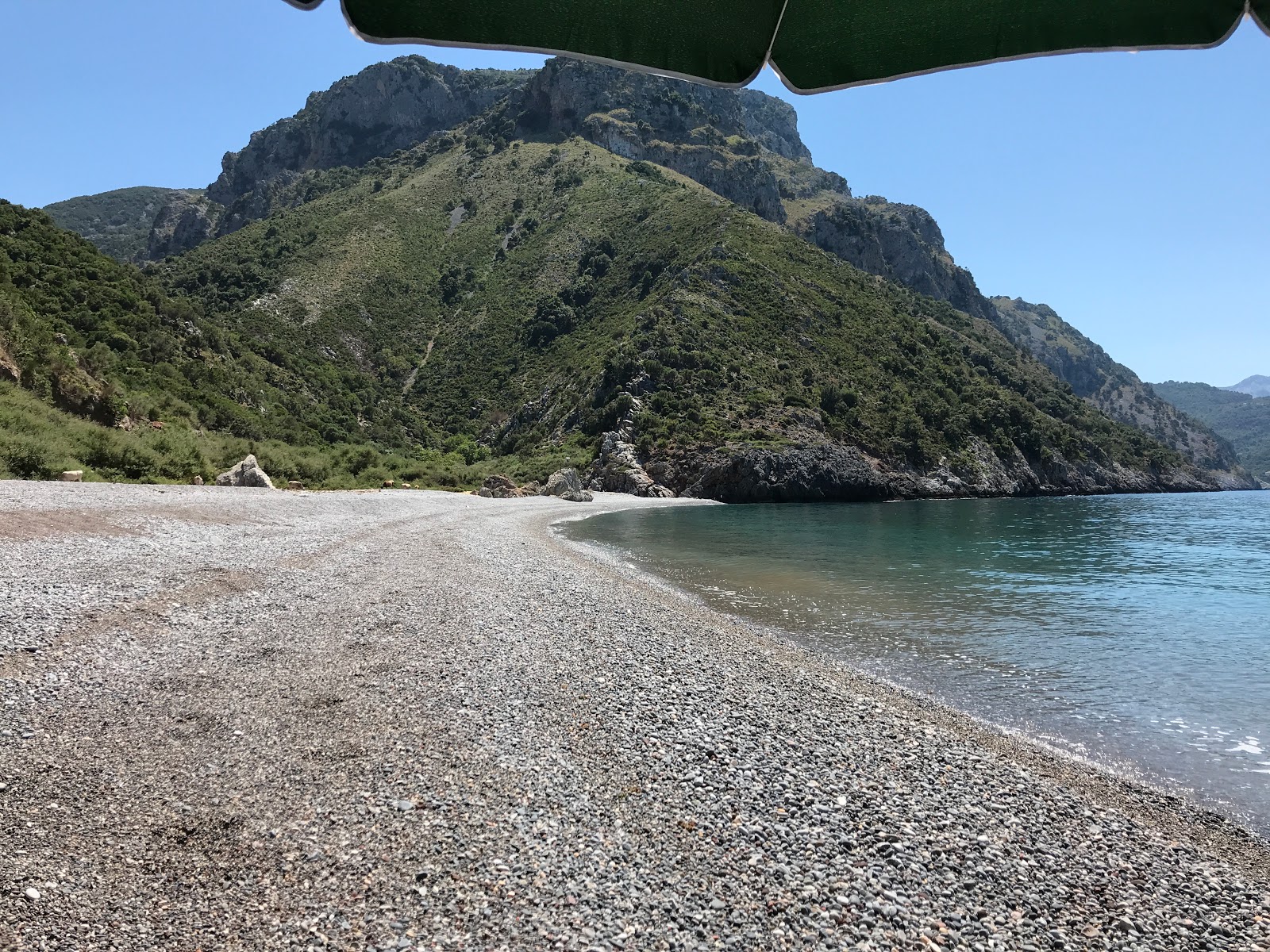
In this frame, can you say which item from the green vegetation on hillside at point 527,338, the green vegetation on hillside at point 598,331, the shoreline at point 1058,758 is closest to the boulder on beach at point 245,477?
the green vegetation on hillside at point 527,338

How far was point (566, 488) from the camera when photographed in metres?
52.0

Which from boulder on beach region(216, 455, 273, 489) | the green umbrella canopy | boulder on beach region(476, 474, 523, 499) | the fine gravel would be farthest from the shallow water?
boulder on beach region(476, 474, 523, 499)

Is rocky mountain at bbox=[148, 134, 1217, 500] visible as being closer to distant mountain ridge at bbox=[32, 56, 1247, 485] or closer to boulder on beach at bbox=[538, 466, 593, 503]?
boulder on beach at bbox=[538, 466, 593, 503]

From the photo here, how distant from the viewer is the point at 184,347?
40.5 m

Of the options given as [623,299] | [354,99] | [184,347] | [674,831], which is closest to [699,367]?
[623,299]

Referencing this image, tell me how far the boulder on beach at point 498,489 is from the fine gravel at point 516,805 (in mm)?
38322

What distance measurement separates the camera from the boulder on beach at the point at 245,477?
26594 mm

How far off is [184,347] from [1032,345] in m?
223

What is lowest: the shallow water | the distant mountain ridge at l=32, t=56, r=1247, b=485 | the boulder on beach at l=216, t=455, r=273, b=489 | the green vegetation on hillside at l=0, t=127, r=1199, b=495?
the shallow water

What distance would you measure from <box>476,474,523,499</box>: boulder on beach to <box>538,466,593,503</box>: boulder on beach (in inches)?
128

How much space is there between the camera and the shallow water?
728 cm

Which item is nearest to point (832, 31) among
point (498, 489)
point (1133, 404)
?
point (498, 489)

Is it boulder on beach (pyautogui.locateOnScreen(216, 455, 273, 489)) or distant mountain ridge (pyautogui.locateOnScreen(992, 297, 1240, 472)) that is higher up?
distant mountain ridge (pyautogui.locateOnScreen(992, 297, 1240, 472))

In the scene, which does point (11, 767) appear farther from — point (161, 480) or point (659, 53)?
point (161, 480)
